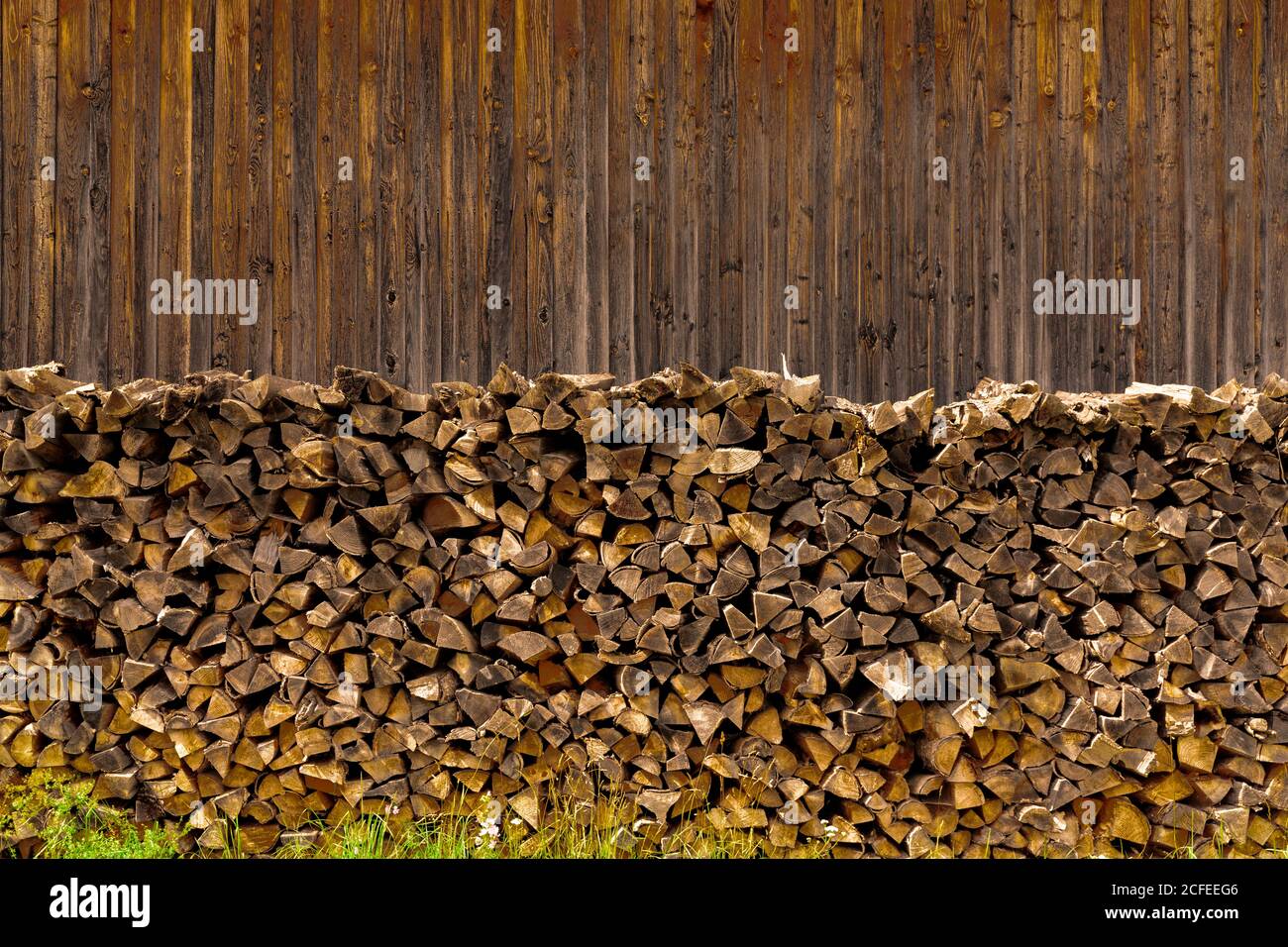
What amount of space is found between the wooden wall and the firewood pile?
1.33m

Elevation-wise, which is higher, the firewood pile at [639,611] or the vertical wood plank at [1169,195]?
the vertical wood plank at [1169,195]

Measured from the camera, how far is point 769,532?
3.16 m

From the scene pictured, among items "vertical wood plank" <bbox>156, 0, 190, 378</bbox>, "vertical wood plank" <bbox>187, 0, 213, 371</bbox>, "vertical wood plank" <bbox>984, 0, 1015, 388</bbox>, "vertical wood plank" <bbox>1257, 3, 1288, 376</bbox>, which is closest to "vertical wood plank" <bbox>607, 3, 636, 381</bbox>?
"vertical wood plank" <bbox>984, 0, 1015, 388</bbox>

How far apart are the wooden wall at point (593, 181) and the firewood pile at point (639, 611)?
1.33m

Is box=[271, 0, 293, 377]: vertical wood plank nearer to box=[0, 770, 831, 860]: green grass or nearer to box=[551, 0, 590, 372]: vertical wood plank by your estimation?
box=[551, 0, 590, 372]: vertical wood plank

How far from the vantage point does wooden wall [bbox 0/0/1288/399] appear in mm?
4426

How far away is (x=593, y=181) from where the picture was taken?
4438 mm

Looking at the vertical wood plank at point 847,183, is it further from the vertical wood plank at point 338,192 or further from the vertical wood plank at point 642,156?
the vertical wood plank at point 338,192

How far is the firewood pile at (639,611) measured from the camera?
3.13 meters

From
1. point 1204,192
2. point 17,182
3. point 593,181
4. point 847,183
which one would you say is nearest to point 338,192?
point 593,181

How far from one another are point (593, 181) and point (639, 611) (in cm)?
247

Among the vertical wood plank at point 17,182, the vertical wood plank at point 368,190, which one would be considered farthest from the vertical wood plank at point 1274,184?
the vertical wood plank at point 17,182
